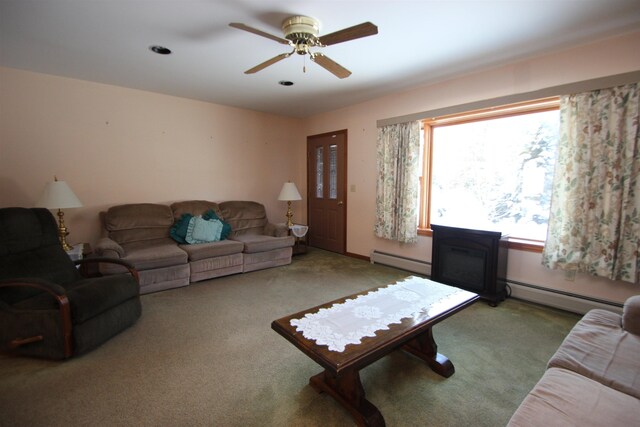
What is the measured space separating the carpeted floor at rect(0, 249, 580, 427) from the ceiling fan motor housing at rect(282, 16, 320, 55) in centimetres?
236

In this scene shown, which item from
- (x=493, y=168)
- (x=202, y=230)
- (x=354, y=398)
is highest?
(x=493, y=168)

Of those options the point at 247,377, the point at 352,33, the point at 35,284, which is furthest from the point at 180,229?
the point at 352,33

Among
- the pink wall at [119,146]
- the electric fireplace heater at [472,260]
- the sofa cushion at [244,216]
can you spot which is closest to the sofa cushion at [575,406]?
the electric fireplace heater at [472,260]

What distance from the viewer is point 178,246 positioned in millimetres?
3793

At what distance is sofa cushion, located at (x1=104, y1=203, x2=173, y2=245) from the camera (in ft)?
12.1

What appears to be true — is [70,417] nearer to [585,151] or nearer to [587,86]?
[585,151]

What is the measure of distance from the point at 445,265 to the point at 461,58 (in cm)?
225

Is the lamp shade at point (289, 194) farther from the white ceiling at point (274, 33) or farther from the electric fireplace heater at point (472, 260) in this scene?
the electric fireplace heater at point (472, 260)

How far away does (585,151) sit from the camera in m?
2.64

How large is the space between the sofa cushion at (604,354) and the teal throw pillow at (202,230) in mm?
3727

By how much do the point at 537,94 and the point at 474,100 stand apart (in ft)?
2.00

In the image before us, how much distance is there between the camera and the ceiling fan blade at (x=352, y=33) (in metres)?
1.88

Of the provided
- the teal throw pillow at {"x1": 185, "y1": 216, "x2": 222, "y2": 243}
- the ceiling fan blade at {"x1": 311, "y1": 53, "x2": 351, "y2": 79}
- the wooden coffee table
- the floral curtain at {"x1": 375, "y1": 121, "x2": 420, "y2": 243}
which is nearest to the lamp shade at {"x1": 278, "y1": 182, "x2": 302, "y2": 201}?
the teal throw pillow at {"x1": 185, "y1": 216, "x2": 222, "y2": 243}

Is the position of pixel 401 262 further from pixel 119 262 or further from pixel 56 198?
pixel 56 198
